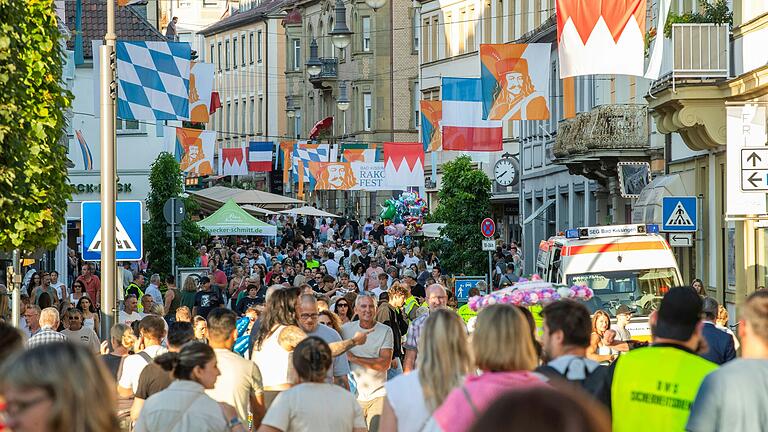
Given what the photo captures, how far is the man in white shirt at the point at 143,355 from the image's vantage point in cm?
1138

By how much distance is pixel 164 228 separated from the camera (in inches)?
1574

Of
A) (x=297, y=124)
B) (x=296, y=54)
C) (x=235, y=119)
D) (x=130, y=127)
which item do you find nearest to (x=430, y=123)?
(x=130, y=127)

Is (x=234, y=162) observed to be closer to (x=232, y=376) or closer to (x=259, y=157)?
(x=259, y=157)

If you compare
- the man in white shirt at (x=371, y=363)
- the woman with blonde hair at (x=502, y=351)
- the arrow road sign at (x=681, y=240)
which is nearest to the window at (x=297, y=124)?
the arrow road sign at (x=681, y=240)

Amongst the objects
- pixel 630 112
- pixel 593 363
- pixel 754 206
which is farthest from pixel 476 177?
pixel 593 363

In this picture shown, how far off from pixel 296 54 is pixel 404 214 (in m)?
36.1

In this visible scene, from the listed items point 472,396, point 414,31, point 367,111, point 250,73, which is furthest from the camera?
point 250,73

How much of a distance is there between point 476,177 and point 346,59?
50.1 m

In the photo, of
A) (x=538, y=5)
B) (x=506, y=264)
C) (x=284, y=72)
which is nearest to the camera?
(x=506, y=264)

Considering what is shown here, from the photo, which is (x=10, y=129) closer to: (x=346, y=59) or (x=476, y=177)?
(x=476, y=177)

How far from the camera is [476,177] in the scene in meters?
48.4

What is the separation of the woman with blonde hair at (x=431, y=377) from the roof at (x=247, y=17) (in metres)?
100

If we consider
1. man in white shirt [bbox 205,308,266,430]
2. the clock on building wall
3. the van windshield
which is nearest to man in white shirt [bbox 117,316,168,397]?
man in white shirt [bbox 205,308,266,430]

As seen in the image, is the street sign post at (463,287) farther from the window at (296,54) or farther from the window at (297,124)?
the window at (296,54)
